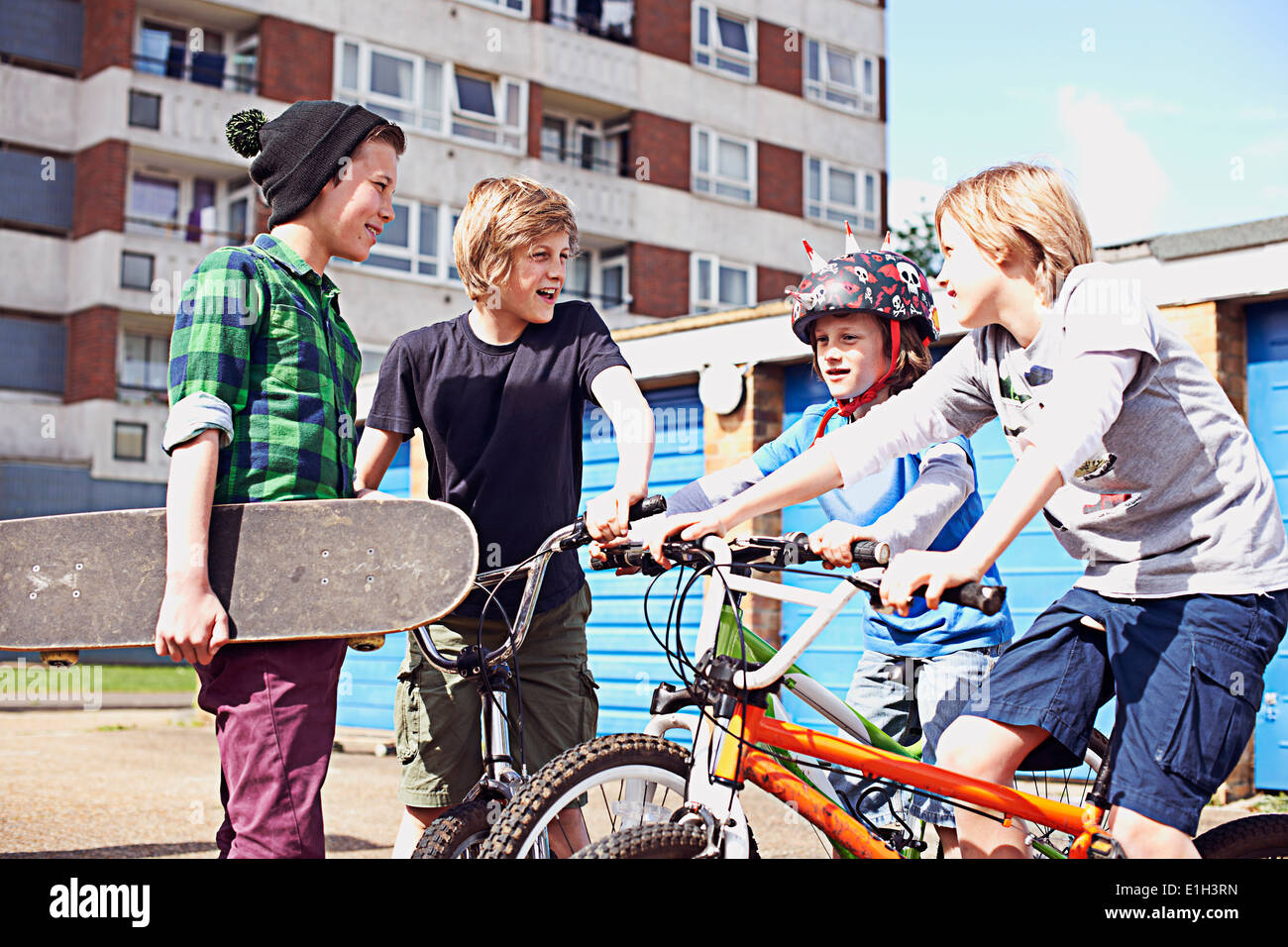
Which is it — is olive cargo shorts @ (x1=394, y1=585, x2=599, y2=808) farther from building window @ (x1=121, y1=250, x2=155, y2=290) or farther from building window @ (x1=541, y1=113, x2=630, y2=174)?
building window @ (x1=541, y1=113, x2=630, y2=174)

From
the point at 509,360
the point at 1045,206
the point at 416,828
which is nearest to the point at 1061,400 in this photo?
the point at 1045,206

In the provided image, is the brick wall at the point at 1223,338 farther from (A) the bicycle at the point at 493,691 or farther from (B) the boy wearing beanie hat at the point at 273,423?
(B) the boy wearing beanie hat at the point at 273,423

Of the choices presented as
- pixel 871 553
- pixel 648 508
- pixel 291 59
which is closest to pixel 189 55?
pixel 291 59

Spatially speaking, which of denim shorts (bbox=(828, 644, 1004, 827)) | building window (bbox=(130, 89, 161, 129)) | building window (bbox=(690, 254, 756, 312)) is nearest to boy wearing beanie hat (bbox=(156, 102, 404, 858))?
denim shorts (bbox=(828, 644, 1004, 827))

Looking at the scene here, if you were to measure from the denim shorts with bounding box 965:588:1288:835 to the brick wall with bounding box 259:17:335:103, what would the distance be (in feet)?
87.5

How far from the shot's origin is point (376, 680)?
13242mm

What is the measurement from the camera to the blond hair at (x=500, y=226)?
3.38 m

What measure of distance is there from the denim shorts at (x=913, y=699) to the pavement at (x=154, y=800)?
1.07 feet

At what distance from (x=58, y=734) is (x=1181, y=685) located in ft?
42.0

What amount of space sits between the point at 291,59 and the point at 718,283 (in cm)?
1108

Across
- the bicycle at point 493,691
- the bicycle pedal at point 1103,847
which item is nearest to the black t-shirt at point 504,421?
the bicycle at point 493,691

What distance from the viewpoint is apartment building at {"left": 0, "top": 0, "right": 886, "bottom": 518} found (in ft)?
89.5

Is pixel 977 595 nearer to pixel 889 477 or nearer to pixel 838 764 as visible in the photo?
pixel 838 764

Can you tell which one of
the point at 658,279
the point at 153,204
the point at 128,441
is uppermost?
the point at 153,204
